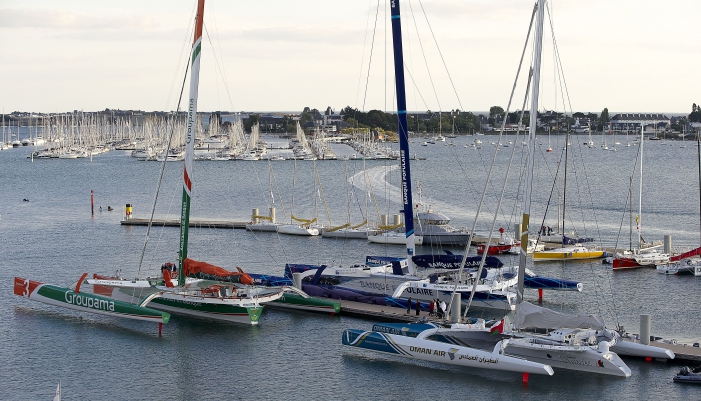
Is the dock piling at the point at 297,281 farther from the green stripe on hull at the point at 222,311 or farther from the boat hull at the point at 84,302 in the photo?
the boat hull at the point at 84,302

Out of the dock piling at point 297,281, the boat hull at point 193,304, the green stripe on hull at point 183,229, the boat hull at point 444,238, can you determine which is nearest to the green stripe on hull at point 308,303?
the dock piling at point 297,281

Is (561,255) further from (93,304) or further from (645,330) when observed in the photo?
(93,304)

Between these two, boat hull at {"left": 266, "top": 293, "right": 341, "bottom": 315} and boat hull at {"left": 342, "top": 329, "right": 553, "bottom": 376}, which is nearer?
boat hull at {"left": 342, "top": 329, "right": 553, "bottom": 376}

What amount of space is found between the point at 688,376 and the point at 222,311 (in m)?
18.2

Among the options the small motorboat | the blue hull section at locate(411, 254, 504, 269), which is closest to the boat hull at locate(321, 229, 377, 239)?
the blue hull section at locate(411, 254, 504, 269)

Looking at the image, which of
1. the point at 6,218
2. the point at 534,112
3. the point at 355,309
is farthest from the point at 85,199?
the point at 534,112

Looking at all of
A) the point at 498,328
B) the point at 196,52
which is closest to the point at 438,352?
the point at 498,328

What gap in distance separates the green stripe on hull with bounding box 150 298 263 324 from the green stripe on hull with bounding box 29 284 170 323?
1.97 meters

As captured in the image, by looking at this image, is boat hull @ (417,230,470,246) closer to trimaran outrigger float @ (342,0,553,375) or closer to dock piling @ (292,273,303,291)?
dock piling @ (292,273,303,291)

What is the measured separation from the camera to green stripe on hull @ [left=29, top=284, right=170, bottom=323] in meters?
36.0

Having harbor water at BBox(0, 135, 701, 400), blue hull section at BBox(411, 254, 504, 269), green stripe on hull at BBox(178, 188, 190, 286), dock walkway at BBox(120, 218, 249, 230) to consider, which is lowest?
harbor water at BBox(0, 135, 701, 400)

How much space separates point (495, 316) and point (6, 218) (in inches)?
1991

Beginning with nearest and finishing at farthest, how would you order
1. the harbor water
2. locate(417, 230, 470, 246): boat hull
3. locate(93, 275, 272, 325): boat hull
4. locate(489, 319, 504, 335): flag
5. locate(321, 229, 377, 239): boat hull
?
1. the harbor water
2. locate(489, 319, 504, 335): flag
3. locate(93, 275, 272, 325): boat hull
4. locate(417, 230, 470, 246): boat hull
5. locate(321, 229, 377, 239): boat hull

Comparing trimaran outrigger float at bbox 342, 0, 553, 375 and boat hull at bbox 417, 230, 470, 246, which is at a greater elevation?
boat hull at bbox 417, 230, 470, 246
